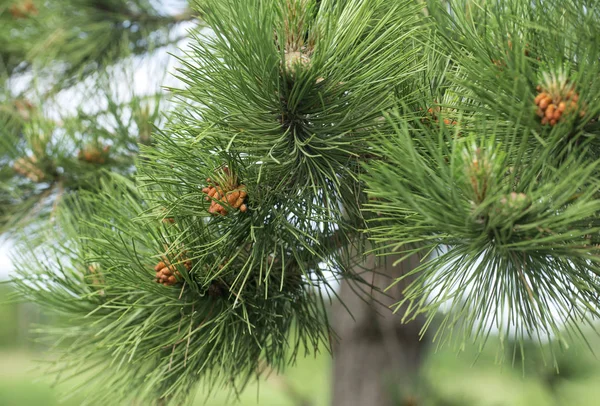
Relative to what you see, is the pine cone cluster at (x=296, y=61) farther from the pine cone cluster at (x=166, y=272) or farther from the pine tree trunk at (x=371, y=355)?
the pine tree trunk at (x=371, y=355)

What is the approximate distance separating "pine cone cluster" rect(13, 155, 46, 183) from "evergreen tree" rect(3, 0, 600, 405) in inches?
8.6

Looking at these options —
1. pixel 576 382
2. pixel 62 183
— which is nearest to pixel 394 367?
pixel 576 382

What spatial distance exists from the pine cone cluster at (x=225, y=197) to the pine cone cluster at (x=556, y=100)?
0.19 m

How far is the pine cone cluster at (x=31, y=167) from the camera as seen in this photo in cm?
69

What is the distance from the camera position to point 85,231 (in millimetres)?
508

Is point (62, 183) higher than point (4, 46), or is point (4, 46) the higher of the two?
point (4, 46)

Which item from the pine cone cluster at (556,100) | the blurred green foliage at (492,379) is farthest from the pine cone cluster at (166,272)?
the pine cone cluster at (556,100)

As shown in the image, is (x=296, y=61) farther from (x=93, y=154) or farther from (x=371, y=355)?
(x=371, y=355)

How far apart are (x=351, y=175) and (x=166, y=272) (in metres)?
0.15

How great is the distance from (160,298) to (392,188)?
0.20 m

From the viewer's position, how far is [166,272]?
16.4 inches

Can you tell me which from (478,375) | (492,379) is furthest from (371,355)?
(492,379)

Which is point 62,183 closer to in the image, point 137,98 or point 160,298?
point 137,98

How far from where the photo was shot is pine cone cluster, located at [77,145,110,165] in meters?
0.68
